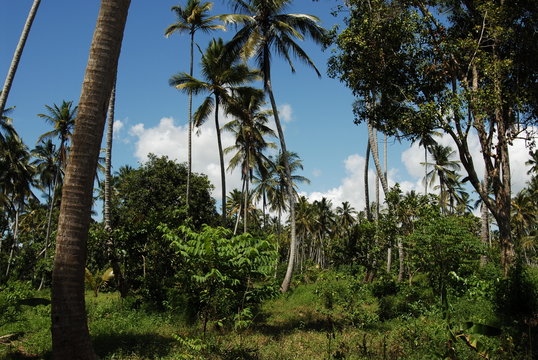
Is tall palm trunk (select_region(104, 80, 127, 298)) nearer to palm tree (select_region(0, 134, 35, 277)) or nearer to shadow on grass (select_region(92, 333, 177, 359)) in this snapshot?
shadow on grass (select_region(92, 333, 177, 359))

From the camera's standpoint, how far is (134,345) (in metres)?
8.87

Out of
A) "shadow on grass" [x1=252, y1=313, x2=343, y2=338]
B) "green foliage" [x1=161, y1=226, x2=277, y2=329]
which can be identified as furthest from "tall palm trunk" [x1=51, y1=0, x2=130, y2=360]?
"shadow on grass" [x1=252, y1=313, x2=343, y2=338]

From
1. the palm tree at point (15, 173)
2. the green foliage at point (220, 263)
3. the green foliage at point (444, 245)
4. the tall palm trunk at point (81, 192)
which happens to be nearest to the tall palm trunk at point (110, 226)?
the green foliage at point (220, 263)

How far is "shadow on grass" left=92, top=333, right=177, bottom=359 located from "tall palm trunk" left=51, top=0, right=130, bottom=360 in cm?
384

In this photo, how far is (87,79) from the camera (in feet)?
16.2

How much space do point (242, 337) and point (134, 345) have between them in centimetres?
242

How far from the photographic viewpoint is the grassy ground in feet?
23.8

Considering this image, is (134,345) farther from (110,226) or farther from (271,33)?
(271,33)

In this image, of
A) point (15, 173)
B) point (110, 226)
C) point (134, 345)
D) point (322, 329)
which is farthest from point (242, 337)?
point (15, 173)

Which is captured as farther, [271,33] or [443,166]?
[443,166]

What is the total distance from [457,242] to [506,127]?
3.87m

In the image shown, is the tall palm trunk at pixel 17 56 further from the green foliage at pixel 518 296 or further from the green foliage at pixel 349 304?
the green foliage at pixel 518 296

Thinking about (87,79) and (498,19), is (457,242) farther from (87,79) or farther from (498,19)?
(87,79)

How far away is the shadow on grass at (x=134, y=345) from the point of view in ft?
26.6
